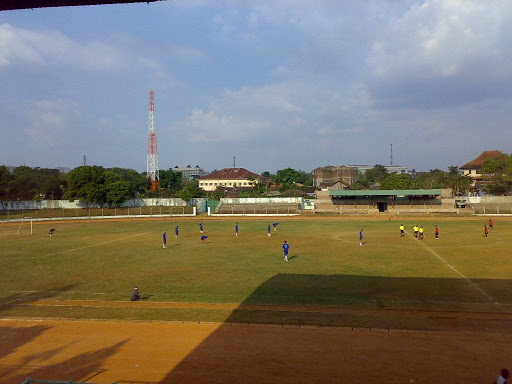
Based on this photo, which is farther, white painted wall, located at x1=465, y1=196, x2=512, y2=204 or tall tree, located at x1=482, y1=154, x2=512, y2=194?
tall tree, located at x1=482, y1=154, x2=512, y2=194

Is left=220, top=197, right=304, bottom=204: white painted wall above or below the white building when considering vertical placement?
below

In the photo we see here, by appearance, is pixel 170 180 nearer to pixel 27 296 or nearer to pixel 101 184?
pixel 101 184

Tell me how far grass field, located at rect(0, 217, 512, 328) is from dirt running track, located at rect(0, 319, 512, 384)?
148 cm

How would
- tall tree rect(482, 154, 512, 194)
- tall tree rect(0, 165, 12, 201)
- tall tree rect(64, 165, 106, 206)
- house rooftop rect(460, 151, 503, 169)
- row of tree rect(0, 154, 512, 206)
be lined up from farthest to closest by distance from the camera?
house rooftop rect(460, 151, 503, 169) < tall tree rect(482, 154, 512, 194) < row of tree rect(0, 154, 512, 206) < tall tree rect(64, 165, 106, 206) < tall tree rect(0, 165, 12, 201)

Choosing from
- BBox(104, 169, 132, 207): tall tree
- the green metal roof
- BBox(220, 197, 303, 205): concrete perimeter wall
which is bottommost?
BBox(220, 197, 303, 205): concrete perimeter wall

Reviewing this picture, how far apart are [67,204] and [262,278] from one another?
7270 cm

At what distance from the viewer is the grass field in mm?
17812

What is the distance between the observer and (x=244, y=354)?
43.5 ft

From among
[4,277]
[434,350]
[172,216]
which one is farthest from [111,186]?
[434,350]

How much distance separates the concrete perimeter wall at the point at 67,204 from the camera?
7900 cm

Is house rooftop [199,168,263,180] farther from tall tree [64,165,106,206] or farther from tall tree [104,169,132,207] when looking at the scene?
tall tree [64,165,106,206]

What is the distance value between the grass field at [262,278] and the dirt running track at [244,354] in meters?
1.48

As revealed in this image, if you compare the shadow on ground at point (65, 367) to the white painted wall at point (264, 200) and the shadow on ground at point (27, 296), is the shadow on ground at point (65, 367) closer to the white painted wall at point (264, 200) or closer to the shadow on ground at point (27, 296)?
the shadow on ground at point (27, 296)

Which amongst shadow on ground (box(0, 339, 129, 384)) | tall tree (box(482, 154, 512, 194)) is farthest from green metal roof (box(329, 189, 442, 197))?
shadow on ground (box(0, 339, 129, 384))
